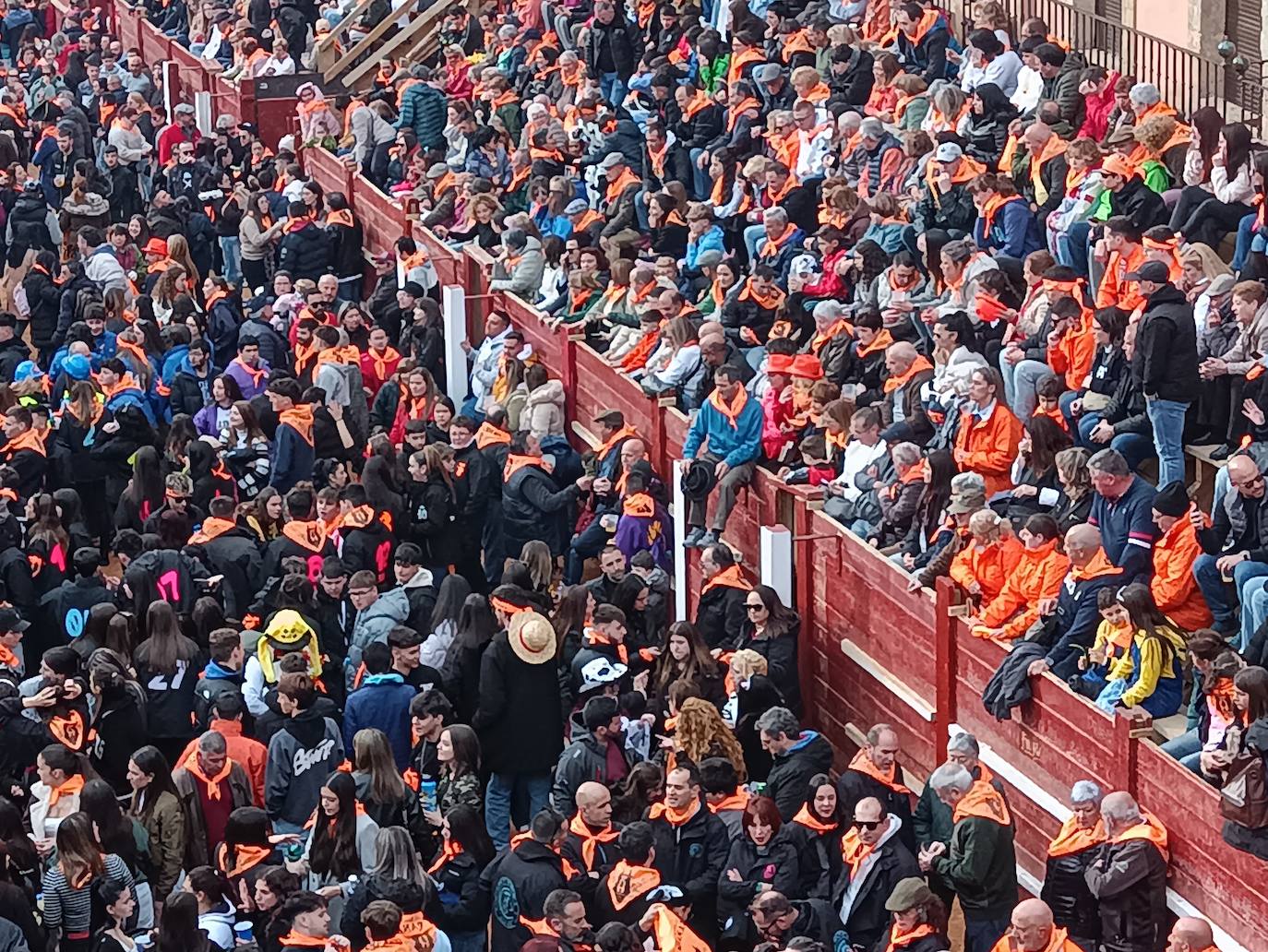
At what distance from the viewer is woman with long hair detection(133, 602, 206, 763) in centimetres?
1541

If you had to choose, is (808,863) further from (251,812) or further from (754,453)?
(754,453)

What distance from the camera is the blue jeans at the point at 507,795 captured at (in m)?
15.6

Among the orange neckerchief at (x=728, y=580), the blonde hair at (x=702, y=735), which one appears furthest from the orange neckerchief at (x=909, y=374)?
the blonde hair at (x=702, y=735)

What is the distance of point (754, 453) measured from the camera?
1850cm

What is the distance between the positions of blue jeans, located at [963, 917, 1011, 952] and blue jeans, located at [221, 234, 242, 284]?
14.6 metres

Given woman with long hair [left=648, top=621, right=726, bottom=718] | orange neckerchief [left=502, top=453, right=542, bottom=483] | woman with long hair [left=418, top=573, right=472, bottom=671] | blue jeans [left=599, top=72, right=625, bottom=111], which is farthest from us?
blue jeans [left=599, top=72, right=625, bottom=111]

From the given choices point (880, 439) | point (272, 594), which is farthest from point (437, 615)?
point (880, 439)

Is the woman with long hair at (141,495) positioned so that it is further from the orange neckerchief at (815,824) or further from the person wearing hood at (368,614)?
the orange neckerchief at (815,824)

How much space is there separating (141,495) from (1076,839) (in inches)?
325

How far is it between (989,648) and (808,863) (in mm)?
2447

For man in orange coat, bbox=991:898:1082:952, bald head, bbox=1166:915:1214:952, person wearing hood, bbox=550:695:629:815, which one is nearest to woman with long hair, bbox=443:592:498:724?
person wearing hood, bbox=550:695:629:815

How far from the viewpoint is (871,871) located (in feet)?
44.2

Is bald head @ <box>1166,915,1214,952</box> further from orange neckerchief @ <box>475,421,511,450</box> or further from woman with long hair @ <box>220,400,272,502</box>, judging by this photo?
woman with long hair @ <box>220,400,272,502</box>

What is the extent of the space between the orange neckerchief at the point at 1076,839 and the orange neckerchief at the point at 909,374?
4.92 meters
